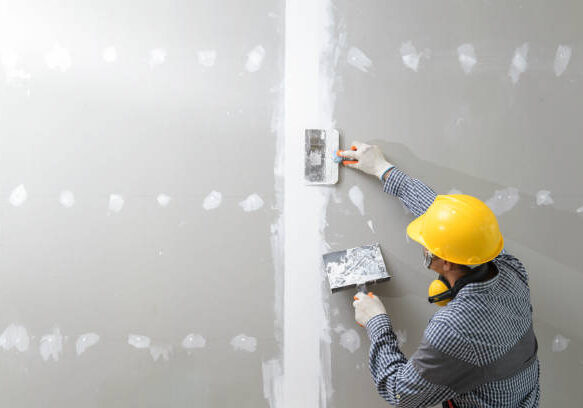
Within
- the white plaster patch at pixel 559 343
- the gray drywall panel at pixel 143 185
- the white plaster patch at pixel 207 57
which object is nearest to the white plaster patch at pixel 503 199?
the white plaster patch at pixel 559 343

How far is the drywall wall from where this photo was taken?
1.38 metres

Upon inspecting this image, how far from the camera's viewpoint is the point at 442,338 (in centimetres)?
94

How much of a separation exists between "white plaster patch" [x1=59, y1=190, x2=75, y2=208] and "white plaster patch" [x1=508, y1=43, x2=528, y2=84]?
167cm

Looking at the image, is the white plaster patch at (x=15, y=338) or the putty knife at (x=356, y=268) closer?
the putty knife at (x=356, y=268)

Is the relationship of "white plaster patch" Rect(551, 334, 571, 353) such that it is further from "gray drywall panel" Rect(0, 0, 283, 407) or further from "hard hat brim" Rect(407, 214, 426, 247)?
→ "gray drywall panel" Rect(0, 0, 283, 407)

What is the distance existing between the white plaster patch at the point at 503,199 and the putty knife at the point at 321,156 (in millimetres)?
595

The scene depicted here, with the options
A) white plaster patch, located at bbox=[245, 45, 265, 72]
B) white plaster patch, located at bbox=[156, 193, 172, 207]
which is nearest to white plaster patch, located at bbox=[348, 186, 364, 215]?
white plaster patch, located at bbox=[245, 45, 265, 72]

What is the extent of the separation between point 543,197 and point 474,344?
0.78 m

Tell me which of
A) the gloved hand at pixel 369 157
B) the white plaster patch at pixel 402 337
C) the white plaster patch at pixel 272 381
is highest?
the gloved hand at pixel 369 157

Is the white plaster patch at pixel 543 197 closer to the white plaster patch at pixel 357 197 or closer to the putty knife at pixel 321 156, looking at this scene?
the white plaster patch at pixel 357 197

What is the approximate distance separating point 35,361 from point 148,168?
844 mm

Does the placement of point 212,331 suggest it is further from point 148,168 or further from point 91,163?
point 91,163

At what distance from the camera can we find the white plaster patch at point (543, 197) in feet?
4.64

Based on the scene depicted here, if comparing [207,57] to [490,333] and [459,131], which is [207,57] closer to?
[459,131]
